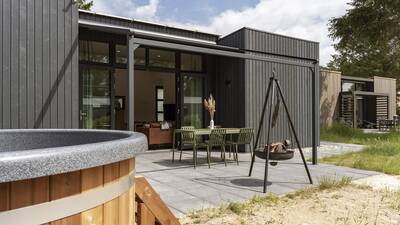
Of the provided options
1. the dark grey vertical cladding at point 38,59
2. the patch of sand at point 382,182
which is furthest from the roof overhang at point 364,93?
the dark grey vertical cladding at point 38,59

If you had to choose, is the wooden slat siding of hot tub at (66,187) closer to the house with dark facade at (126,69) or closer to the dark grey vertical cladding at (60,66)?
the house with dark facade at (126,69)

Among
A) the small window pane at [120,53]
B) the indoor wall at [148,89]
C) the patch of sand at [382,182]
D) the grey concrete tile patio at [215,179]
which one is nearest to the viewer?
the grey concrete tile patio at [215,179]

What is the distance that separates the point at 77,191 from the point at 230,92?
26.1ft

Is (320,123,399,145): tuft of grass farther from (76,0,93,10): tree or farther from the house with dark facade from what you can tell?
(76,0,93,10): tree

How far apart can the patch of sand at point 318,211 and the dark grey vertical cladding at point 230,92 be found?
4485mm

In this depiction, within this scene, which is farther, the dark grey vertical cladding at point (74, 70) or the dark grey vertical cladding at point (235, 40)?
the dark grey vertical cladding at point (235, 40)

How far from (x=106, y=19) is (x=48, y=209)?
7219mm

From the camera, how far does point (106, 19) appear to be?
7.75 meters

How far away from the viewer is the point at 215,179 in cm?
531

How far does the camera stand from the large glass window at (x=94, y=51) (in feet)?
24.8

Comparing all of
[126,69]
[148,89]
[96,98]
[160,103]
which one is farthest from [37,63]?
[148,89]

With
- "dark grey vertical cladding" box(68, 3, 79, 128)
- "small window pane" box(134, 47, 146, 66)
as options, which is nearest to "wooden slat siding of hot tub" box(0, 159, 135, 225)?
"dark grey vertical cladding" box(68, 3, 79, 128)

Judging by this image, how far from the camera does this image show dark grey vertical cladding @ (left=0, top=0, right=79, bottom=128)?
18.5 ft

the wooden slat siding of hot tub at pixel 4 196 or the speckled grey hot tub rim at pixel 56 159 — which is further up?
the speckled grey hot tub rim at pixel 56 159
